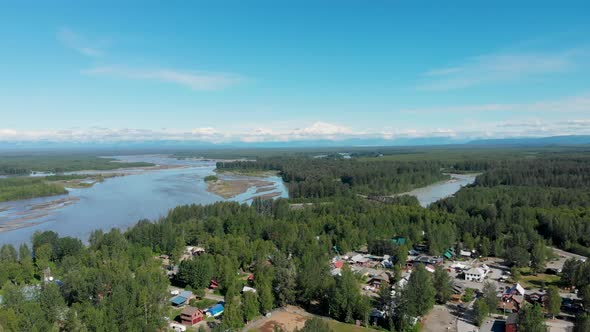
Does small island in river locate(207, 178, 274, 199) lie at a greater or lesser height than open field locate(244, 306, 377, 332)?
greater

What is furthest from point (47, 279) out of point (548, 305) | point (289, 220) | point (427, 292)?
point (548, 305)

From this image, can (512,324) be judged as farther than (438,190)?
No

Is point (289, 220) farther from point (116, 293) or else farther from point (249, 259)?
point (116, 293)

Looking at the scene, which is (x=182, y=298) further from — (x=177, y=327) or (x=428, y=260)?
(x=428, y=260)

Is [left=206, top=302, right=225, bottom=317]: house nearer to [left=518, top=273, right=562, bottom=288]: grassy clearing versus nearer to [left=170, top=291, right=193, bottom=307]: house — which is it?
[left=170, top=291, right=193, bottom=307]: house

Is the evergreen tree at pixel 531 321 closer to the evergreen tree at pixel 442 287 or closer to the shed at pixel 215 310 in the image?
the evergreen tree at pixel 442 287

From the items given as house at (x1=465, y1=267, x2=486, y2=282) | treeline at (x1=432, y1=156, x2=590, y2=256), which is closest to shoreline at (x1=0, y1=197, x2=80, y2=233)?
house at (x1=465, y1=267, x2=486, y2=282)

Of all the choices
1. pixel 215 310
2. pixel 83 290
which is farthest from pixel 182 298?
pixel 83 290
